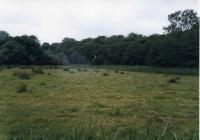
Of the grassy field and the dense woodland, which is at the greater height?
the dense woodland

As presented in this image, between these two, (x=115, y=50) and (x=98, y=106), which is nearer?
(x=98, y=106)

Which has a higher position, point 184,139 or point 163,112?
point 184,139

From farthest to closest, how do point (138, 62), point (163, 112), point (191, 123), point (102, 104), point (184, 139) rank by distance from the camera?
point (138, 62) → point (102, 104) → point (163, 112) → point (191, 123) → point (184, 139)

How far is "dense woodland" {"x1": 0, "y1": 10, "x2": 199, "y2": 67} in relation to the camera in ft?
104

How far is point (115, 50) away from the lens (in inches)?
1592

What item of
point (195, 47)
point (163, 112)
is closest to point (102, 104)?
point (163, 112)

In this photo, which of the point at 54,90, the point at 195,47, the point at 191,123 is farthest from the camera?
the point at 195,47

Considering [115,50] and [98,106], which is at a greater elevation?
[115,50]

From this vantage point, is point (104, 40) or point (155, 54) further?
Answer: point (104, 40)

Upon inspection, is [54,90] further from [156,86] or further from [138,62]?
[138,62]

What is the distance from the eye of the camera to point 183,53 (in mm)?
34312

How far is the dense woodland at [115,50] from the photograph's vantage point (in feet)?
104

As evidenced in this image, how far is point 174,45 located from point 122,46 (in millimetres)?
6861

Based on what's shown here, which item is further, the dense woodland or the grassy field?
the dense woodland
